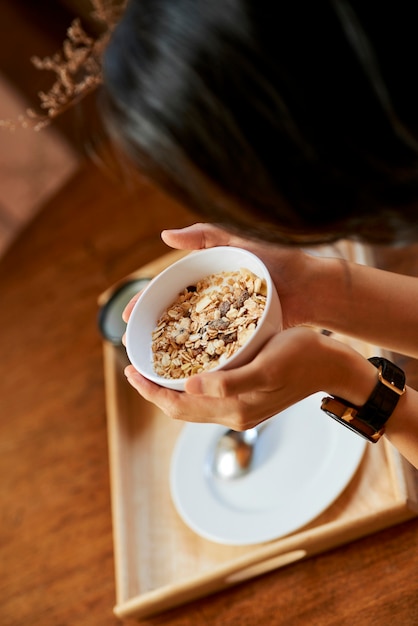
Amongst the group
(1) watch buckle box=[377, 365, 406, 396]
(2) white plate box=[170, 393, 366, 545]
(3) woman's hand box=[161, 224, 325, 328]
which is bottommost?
(2) white plate box=[170, 393, 366, 545]

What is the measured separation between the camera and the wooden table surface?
33.8 inches

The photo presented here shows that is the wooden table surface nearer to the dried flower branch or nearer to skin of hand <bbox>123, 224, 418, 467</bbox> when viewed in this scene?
skin of hand <bbox>123, 224, 418, 467</bbox>

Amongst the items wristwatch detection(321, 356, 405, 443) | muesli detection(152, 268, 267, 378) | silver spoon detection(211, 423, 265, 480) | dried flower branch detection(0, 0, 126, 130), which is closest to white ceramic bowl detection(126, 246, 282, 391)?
muesli detection(152, 268, 267, 378)

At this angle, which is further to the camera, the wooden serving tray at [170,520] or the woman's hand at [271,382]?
the wooden serving tray at [170,520]

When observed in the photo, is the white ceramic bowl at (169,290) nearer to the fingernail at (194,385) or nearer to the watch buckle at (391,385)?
the fingernail at (194,385)

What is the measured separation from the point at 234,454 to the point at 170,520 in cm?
14

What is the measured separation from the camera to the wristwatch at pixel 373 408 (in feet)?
2.64

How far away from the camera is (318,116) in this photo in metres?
0.53

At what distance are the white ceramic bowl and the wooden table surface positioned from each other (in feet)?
1.09

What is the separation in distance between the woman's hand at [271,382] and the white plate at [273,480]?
0.54 ft

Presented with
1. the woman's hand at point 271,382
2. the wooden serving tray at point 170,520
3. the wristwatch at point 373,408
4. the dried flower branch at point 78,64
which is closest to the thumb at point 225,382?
the woman's hand at point 271,382

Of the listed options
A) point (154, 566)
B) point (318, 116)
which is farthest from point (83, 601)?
point (318, 116)

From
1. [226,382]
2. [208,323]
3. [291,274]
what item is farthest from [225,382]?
[291,274]

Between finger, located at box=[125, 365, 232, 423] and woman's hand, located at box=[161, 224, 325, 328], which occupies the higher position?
finger, located at box=[125, 365, 232, 423]
